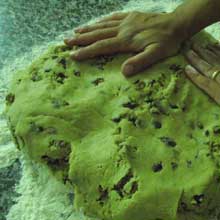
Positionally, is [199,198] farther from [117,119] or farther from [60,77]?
[60,77]

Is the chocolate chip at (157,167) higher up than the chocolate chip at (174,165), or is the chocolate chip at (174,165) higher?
the chocolate chip at (157,167)

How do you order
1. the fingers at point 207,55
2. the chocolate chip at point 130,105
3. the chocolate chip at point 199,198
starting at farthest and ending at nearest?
the fingers at point 207,55 < the chocolate chip at point 130,105 < the chocolate chip at point 199,198

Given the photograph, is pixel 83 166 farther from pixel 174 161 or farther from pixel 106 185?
pixel 174 161

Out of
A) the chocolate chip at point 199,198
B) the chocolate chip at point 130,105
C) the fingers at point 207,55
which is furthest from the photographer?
the fingers at point 207,55

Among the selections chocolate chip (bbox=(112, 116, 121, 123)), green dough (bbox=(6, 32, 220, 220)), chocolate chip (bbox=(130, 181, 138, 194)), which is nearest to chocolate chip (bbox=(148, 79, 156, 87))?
green dough (bbox=(6, 32, 220, 220))

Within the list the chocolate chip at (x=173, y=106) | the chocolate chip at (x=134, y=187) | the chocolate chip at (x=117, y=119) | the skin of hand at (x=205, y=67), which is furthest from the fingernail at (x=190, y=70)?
the chocolate chip at (x=134, y=187)

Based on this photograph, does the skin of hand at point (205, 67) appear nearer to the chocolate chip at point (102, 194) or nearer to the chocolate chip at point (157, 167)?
the chocolate chip at point (157, 167)

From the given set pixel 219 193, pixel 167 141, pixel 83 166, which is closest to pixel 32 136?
pixel 83 166

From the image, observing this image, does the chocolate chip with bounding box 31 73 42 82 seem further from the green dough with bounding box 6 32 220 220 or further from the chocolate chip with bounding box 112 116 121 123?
the chocolate chip with bounding box 112 116 121 123
